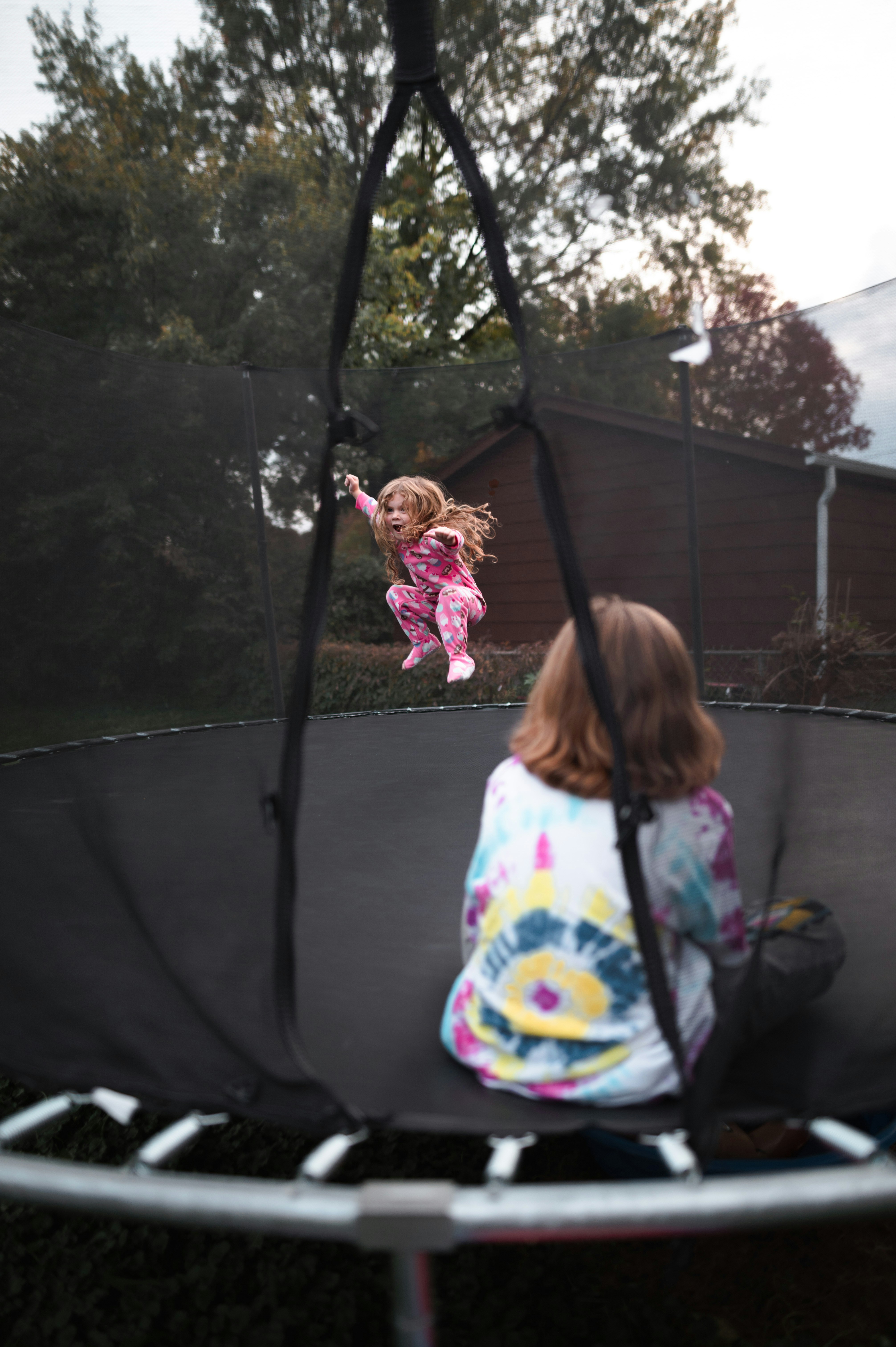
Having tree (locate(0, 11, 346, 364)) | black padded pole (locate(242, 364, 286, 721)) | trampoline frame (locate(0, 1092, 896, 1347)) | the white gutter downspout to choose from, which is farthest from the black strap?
black padded pole (locate(242, 364, 286, 721))

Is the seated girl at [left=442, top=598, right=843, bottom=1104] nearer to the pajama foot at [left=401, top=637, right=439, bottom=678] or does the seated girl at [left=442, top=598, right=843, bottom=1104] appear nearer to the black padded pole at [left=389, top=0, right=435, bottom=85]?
the black padded pole at [left=389, top=0, right=435, bottom=85]

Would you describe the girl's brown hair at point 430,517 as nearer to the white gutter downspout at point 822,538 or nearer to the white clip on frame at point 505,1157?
the white gutter downspout at point 822,538

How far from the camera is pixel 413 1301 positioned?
68 cm

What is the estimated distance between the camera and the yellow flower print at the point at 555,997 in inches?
30.9

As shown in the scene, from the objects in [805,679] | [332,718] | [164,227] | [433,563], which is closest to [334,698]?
[332,718]

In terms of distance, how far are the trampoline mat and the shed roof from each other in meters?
0.66

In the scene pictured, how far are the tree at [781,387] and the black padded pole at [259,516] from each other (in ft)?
5.02

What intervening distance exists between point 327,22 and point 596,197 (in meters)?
0.88

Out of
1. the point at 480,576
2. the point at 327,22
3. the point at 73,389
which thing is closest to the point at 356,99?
the point at 327,22

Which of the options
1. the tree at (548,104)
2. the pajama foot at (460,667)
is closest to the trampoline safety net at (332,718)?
the pajama foot at (460,667)

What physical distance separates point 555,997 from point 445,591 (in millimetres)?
1761

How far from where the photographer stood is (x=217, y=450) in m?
2.96

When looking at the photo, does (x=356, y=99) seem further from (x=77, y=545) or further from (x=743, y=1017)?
(x=743, y=1017)

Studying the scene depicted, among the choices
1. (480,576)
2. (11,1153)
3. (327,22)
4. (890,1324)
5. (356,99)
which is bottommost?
(890,1324)
